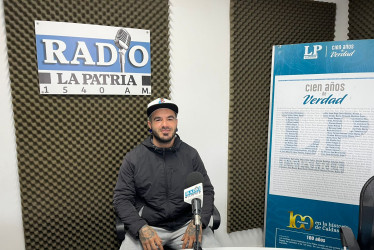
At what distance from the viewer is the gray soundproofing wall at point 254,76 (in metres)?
2.64

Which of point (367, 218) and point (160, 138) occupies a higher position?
point (160, 138)

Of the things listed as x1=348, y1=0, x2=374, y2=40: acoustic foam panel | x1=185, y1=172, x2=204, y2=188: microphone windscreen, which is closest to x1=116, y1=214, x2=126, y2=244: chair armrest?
x1=185, y1=172, x2=204, y2=188: microphone windscreen

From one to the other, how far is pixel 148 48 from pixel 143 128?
28.5 inches

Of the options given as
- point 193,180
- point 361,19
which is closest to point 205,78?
point 193,180

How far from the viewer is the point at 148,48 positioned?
232 cm

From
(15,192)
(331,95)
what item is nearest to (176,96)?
(331,95)

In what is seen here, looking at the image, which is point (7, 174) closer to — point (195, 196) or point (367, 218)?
point (195, 196)

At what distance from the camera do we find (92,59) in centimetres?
215

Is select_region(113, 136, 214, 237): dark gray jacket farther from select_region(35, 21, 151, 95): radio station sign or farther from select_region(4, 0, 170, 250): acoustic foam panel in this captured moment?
select_region(35, 21, 151, 95): radio station sign

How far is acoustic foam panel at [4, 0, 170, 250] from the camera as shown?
1986 millimetres

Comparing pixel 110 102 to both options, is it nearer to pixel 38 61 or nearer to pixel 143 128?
pixel 143 128

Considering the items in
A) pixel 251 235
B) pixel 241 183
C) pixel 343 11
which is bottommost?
pixel 251 235

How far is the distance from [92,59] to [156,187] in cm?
117

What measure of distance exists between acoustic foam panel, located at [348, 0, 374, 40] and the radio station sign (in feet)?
7.52
